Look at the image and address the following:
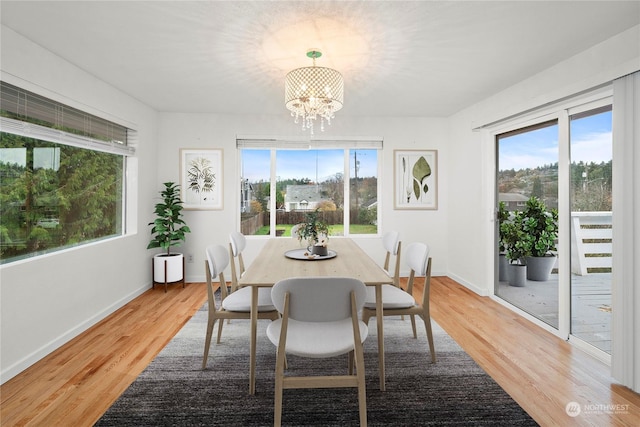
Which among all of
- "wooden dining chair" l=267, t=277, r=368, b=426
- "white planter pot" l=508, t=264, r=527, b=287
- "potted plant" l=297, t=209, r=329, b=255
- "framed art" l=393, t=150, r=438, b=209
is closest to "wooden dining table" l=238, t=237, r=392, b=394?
"potted plant" l=297, t=209, r=329, b=255

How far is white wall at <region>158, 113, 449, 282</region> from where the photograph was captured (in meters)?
4.93

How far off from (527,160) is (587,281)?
4.63 feet

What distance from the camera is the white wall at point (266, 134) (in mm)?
4926

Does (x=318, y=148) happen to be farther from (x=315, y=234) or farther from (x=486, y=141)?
(x=315, y=234)

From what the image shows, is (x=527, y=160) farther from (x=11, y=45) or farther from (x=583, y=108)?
(x=11, y=45)

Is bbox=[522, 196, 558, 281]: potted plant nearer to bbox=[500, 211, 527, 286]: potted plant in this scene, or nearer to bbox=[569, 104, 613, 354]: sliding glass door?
bbox=[500, 211, 527, 286]: potted plant

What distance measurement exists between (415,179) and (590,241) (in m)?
2.61

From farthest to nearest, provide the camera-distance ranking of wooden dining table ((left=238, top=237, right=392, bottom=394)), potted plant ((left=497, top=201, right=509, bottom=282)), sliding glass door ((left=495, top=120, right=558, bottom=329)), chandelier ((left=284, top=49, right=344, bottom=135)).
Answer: potted plant ((left=497, top=201, right=509, bottom=282))
sliding glass door ((left=495, top=120, right=558, bottom=329))
chandelier ((left=284, top=49, right=344, bottom=135))
wooden dining table ((left=238, top=237, right=392, bottom=394))

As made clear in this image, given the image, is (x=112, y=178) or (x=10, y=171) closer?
(x=10, y=171)

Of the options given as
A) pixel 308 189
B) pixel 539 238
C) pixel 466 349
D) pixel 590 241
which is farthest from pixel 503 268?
pixel 308 189

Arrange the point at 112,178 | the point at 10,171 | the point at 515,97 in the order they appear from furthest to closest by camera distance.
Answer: the point at 112,178, the point at 515,97, the point at 10,171

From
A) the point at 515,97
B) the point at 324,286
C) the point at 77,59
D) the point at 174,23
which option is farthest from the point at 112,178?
the point at 515,97

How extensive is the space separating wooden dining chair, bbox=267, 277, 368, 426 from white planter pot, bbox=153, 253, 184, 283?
10.2 feet

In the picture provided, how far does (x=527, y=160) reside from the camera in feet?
12.1
